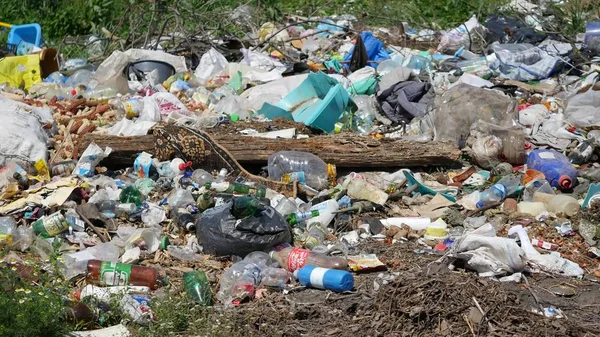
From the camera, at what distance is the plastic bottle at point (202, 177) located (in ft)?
20.8

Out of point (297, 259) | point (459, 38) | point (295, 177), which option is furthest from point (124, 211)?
point (459, 38)

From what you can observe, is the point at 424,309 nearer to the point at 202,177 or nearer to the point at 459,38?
the point at 202,177

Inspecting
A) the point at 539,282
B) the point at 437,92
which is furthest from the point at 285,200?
the point at 437,92

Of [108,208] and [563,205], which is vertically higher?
[563,205]

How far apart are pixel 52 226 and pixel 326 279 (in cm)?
180

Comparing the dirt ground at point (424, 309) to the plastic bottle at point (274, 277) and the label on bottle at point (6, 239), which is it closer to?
the plastic bottle at point (274, 277)

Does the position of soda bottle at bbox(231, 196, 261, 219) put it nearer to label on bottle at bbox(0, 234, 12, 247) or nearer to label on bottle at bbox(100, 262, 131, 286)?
label on bottle at bbox(100, 262, 131, 286)

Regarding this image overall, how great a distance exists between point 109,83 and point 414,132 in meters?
3.07

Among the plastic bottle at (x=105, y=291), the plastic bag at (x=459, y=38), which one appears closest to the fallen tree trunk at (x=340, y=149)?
the plastic bottle at (x=105, y=291)

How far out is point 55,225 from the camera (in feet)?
17.5

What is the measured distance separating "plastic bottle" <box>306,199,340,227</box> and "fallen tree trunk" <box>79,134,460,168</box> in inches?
30.2

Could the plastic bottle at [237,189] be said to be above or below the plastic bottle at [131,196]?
above

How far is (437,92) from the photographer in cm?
809

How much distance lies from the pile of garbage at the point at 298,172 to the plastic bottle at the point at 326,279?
0.01 m
